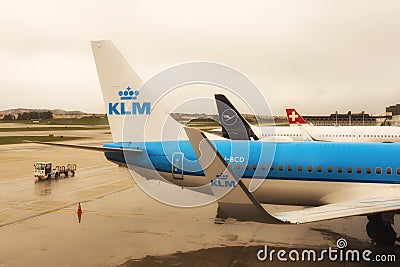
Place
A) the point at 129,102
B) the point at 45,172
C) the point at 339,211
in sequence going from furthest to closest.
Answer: the point at 45,172 → the point at 129,102 → the point at 339,211

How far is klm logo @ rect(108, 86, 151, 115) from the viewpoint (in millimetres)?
18312

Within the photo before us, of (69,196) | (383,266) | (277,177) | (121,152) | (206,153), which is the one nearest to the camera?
(206,153)

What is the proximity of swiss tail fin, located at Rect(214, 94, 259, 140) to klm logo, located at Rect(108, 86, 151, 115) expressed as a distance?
1948 centimetres

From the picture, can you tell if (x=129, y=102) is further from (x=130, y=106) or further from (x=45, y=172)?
(x=45, y=172)

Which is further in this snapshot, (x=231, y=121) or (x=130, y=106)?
(x=231, y=121)

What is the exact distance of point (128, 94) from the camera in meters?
18.4

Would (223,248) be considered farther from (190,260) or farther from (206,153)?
(206,153)

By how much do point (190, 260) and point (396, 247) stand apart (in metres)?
8.07

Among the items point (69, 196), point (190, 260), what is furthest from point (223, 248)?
point (69, 196)

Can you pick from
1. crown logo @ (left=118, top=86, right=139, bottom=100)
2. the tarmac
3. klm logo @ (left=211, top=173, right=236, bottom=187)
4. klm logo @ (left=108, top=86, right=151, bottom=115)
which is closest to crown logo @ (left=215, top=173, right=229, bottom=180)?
klm logo @ (left=211, top=173, right=236, bottom=187)

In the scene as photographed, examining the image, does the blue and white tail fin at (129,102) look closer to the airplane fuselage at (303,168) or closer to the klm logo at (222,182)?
the airplane fuselage at (303,168)

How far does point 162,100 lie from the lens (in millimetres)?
18422

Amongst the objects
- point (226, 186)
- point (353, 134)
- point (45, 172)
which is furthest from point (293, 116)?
point (226, 186)

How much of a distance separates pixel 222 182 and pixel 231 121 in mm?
30140
